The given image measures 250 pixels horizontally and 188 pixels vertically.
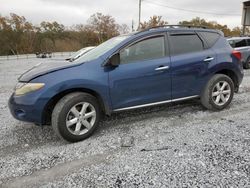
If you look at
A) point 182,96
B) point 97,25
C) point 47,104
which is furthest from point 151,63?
point 97,25

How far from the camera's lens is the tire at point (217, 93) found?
13.3 feet

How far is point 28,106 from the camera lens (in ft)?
9.61

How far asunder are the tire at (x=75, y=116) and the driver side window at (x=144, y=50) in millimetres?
863

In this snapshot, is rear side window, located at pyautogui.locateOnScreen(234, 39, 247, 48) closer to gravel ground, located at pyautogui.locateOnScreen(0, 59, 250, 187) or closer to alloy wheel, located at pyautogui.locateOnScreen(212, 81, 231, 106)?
alloy wheel, located at pyautogui.locateOnScreen(212, 81, 231, 106)

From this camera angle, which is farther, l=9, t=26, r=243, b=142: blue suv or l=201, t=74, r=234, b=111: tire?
l=201, t=74, r=234, b=111: tire

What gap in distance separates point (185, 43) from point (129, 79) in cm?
140

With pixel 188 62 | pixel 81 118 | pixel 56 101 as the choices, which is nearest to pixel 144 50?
pixel 188 62

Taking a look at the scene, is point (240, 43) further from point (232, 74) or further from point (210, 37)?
point (210, 37)

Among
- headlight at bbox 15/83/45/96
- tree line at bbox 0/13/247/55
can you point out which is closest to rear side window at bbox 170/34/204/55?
headlight at bbox 15/83/45/96

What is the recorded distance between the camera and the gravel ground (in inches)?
88.7

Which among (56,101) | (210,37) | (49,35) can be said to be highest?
(49,35)

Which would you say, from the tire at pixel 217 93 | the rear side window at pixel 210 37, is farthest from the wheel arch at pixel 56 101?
the rear side window at pixel 210 37

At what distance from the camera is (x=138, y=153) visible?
276 cm

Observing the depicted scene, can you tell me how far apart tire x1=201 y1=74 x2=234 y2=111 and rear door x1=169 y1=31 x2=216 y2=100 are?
0.54 ft
